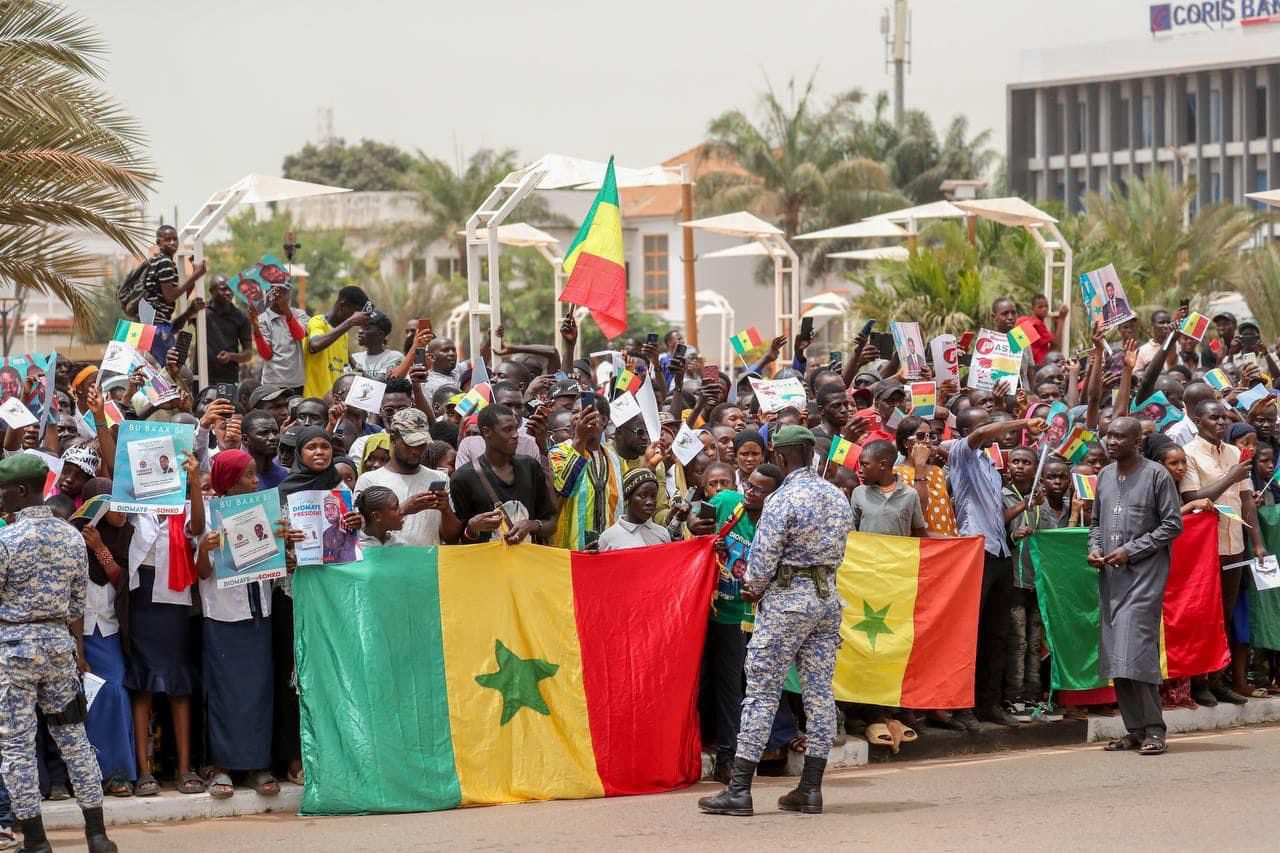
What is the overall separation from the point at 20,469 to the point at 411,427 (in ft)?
8.17

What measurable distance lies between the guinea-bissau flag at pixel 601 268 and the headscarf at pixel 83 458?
465 cm

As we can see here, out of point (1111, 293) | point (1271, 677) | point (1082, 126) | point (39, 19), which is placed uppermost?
point (1082, 126)

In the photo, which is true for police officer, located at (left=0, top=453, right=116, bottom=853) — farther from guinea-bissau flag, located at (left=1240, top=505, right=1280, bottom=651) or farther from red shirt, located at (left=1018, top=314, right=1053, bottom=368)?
red shirt, located at (left=1018, top=314, right=1053, bottom=368)

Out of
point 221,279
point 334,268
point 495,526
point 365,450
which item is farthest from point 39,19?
point 334,268

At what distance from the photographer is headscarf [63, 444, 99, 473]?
9242mm

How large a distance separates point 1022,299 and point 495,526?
20.0 meters

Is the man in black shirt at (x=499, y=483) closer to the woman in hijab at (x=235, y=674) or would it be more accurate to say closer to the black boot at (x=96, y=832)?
the woman in hijab at (x=235, y=674)

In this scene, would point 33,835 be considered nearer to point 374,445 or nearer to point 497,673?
point 497,673

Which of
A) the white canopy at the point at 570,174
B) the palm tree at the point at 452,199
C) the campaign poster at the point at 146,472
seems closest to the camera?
the campaign poster at the point at 146,472

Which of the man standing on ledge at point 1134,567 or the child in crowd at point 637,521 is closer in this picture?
the child in crowd at point 637,521

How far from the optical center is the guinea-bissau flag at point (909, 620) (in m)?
10.9

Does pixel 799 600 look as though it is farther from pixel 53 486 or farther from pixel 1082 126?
pixel 1082 126

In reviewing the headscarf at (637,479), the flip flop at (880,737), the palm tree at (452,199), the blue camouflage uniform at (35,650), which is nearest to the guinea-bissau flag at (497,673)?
the headscarf at (637,479)

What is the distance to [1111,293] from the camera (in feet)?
48.0
